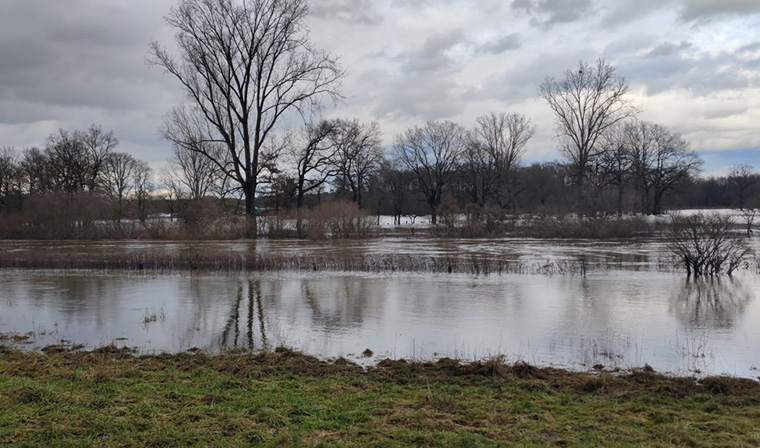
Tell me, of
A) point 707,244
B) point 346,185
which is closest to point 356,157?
point 346,185

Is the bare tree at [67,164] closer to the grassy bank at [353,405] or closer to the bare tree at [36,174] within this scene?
the bare tree at [36,174]

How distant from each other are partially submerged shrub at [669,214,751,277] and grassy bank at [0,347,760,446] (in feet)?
42.6

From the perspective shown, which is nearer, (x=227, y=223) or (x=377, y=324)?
(x=377, y=324)

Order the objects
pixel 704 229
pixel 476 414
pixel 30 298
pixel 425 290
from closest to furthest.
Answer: pixel 476 414
pixel 30 298
pixel 425 290
pixel 704 229

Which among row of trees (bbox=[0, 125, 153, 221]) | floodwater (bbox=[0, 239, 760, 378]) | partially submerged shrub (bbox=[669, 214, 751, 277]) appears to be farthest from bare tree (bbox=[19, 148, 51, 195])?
partially submerged shrub (bbox=[669, 214, 751, 277])

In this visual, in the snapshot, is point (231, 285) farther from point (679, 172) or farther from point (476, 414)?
point (679, 172)

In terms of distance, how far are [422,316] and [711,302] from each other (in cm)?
736

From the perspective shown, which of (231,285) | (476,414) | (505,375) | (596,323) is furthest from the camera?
(231,285)

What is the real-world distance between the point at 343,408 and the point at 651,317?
28.0ft

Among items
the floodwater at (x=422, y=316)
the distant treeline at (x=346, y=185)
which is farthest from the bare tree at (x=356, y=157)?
the floodwater at (x=422, y=316)

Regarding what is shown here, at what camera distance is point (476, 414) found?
5070mm

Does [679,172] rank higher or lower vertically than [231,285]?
higher

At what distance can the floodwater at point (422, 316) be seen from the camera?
28.2 ft

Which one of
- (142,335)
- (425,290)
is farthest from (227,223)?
(142,335)
